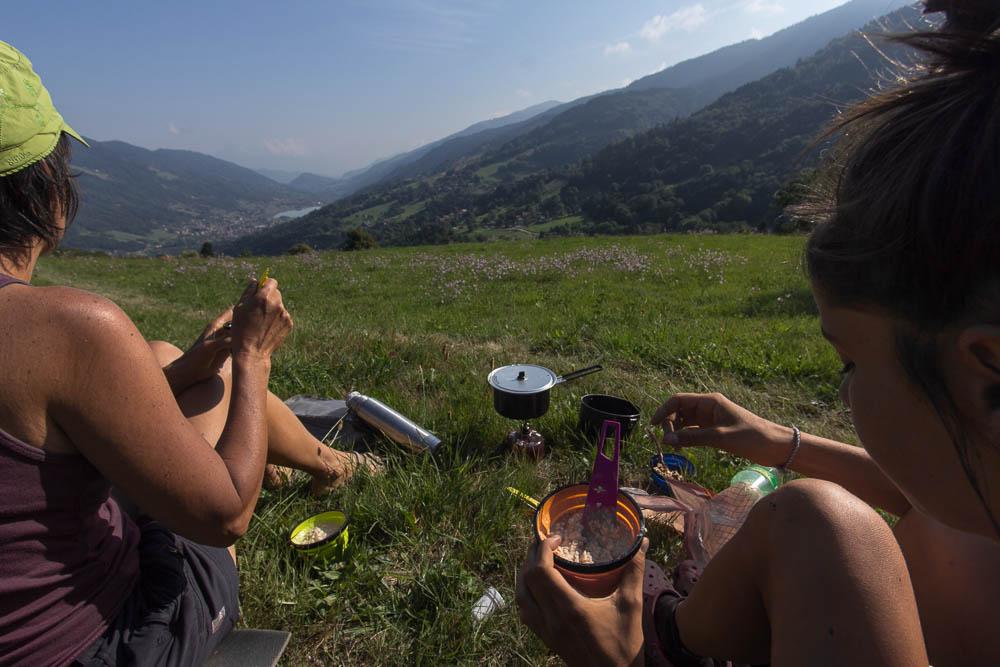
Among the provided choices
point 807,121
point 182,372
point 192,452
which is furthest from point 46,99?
point 807,121

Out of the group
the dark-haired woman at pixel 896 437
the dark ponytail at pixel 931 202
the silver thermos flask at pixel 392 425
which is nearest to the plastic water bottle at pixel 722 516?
the dark-haired woman at pixel 896 437

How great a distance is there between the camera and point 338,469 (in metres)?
2.73

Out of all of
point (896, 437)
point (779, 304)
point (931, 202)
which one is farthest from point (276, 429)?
point (779, 304)

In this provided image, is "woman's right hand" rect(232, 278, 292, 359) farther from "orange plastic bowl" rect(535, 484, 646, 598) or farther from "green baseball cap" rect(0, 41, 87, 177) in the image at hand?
"orange plastic bowl" rect(535, 484, 646, 598)

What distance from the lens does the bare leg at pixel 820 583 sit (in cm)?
103

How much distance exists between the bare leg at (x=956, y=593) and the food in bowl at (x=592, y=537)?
881 millimetres

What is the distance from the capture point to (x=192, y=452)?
4.35 ft

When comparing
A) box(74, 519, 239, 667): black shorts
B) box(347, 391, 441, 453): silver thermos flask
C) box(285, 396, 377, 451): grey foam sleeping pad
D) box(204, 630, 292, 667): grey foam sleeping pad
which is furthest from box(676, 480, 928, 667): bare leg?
box(285, 396, 377, 451): grey foam sleeping pad

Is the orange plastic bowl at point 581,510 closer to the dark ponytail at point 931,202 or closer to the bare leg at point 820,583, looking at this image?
the bare leg at point 820,583

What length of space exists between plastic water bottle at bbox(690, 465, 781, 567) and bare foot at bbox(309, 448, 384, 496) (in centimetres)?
169

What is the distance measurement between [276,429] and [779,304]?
709 centimetres

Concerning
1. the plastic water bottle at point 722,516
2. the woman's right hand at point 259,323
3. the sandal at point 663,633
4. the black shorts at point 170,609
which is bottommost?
the plastic water bottle at point 722,516

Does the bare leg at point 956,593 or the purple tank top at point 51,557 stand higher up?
the purple tank top at point 51,557

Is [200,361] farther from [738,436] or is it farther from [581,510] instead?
[738,436]
